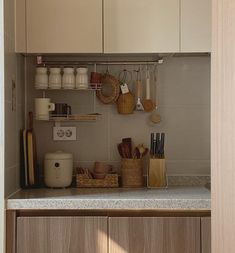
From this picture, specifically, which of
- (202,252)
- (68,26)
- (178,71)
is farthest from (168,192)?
(68,26)

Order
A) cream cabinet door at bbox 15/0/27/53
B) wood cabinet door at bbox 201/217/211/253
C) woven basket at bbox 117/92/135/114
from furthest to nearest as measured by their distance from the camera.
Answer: woven basket at bbox 117/92/135/114 → cream cabinet door at bbox 15/0/27/53 → wood cabinet door at bbox 201/217/211/253

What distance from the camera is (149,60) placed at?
246cm

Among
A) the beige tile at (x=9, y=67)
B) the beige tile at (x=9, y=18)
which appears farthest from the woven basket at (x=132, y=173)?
the beige tile at (x=9, y=18)

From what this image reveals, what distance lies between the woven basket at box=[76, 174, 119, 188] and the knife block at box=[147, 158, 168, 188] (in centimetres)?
19

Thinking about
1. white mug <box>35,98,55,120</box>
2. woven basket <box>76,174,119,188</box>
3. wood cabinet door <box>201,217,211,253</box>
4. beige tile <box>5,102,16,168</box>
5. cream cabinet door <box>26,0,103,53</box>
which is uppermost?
cream cabinet door <box>26,0,103,53</box>

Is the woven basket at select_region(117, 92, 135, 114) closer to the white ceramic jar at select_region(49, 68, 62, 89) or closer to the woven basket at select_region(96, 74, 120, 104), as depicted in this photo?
the woven basket at select_region(96, 74, 120, 104)

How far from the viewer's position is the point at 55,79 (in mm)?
2322

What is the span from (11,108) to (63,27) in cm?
49

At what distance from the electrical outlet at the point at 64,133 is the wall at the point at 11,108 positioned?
219 mm

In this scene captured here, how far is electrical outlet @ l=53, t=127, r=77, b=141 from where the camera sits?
8.05ft

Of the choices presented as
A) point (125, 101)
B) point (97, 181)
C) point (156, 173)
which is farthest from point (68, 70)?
point (156, 173)

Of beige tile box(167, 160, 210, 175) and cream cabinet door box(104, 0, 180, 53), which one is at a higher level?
cream cabinet door box(104, 0, 180, 53)

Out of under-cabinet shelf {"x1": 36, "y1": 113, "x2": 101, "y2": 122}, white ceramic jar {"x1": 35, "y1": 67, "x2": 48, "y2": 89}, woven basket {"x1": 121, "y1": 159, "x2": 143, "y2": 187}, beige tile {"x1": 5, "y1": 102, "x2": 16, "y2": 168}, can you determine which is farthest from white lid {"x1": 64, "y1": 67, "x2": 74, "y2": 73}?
woven basket {"x1": 121, "y1": 159, "x2": 143, "y2": 187}

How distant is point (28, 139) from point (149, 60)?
0.82 metres
